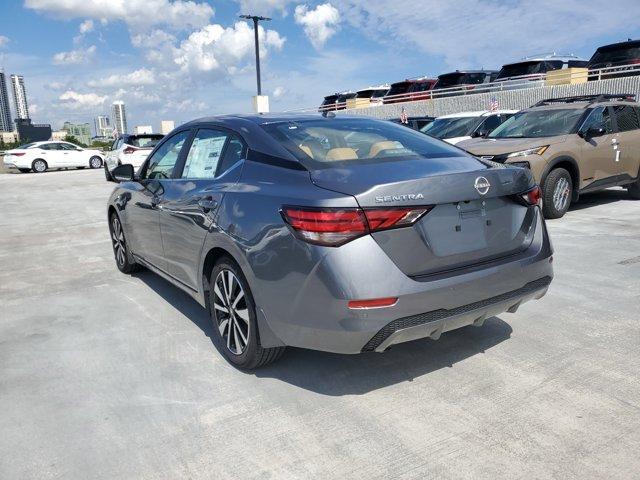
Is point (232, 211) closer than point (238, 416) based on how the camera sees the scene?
No

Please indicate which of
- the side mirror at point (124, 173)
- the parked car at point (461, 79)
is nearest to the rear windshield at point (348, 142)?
the side mirror at point (124, 173)

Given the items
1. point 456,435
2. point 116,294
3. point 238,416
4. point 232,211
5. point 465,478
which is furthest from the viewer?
point 116,294

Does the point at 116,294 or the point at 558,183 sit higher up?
the point at 558,183

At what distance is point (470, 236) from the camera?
2.91m

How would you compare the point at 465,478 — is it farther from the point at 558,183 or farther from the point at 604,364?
the point at 558,183

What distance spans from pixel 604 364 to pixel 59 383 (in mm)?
3282

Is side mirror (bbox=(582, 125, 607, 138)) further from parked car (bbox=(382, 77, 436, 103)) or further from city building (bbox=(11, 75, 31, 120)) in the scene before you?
city building (bbox=(11, 75, 31, 120))

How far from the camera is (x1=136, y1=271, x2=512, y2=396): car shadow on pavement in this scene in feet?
10.4

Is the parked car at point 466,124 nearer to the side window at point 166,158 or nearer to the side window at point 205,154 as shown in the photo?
the side window at point 166,158

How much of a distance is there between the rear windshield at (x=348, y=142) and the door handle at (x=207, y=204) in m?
0.56

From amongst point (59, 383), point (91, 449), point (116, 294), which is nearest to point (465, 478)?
point (91, 449)

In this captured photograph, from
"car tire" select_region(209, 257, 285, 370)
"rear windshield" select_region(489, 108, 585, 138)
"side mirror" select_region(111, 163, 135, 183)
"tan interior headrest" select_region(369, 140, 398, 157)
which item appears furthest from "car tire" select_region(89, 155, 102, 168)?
Answer: "tan interior headrest" select_region(369, 140, 398, 157)

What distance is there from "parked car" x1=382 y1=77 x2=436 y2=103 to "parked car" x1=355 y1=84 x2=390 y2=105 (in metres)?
2.20

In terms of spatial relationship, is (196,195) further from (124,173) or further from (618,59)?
(618,59)
